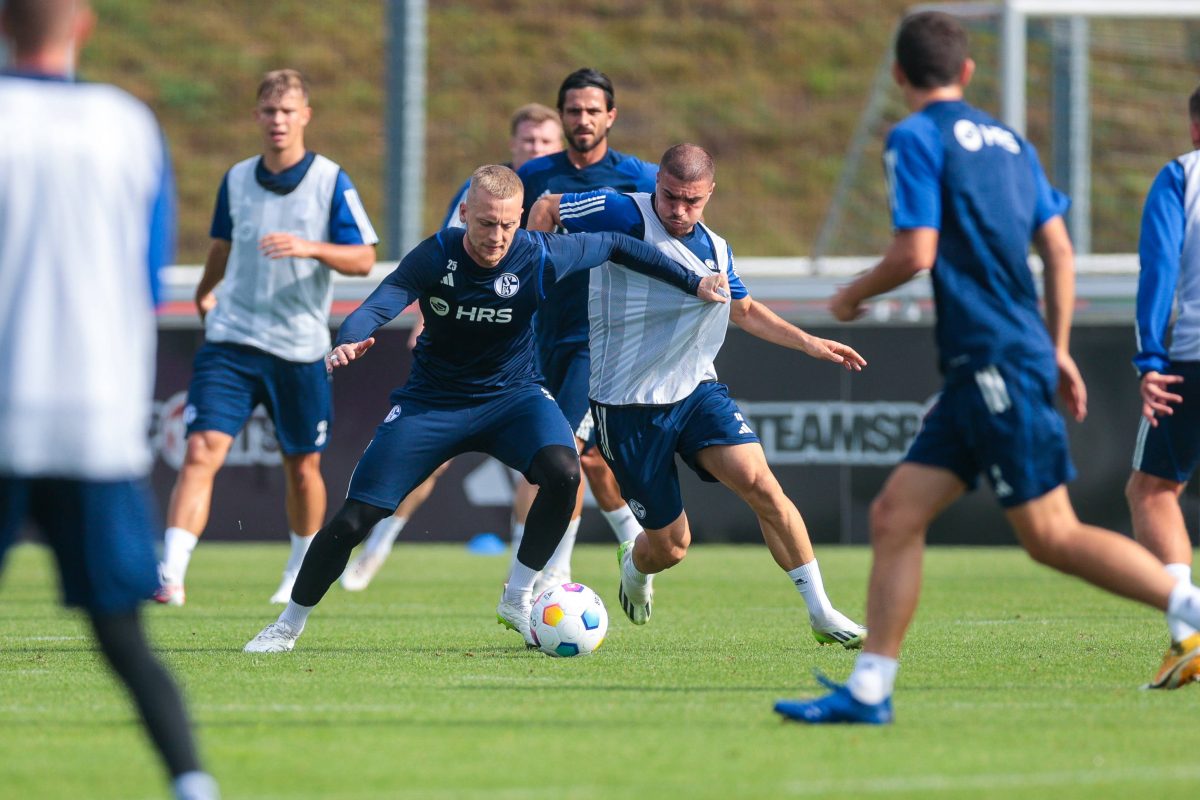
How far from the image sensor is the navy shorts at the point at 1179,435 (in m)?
6.96

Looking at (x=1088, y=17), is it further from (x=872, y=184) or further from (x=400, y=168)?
(x=400, y=168)

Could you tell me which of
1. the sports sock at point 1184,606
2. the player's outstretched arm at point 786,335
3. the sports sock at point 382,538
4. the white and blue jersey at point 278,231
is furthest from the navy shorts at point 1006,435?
the sports sock at point 382,538

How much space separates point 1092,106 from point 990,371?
17.6m

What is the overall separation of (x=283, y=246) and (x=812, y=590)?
334cm

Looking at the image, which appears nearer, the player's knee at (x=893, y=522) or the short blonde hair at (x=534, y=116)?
the player's knee at (x=893, y=522)

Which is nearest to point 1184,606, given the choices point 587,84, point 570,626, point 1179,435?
point 1179,435

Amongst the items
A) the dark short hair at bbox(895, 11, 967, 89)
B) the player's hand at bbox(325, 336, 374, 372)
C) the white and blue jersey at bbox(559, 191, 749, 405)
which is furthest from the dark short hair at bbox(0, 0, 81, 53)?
the white and blue jersey at bbox(559, 191, 749, 405)

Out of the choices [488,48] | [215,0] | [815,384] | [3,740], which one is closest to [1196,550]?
[815,384]

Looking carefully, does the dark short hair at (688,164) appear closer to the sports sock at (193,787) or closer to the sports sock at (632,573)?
the sports sock at (632,573)

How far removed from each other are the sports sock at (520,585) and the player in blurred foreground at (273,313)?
2285 millimetres

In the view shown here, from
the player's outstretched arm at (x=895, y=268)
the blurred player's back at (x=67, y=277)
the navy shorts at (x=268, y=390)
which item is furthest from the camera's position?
the navy shorts at (x=268, y=390)

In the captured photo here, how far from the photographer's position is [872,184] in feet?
72.8

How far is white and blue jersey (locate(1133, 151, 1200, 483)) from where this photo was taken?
6668 millimetres

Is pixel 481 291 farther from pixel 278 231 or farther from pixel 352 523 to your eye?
pixel 278 231
